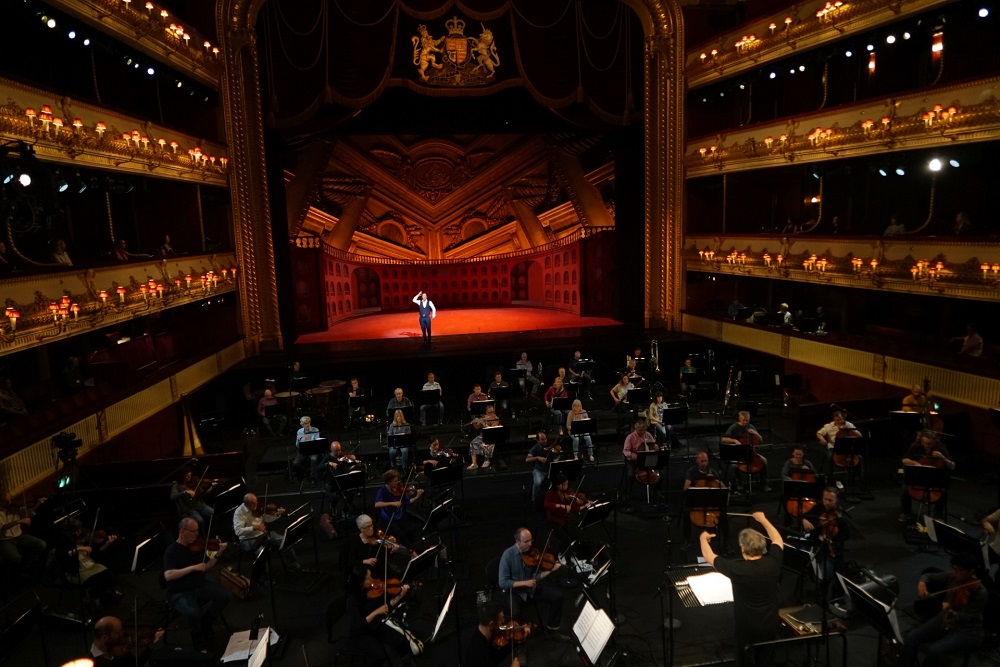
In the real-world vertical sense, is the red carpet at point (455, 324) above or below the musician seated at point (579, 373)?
above

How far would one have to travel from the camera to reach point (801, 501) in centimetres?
1017

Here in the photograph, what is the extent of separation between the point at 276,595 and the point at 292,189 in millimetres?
18553

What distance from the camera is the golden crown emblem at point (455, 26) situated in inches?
835

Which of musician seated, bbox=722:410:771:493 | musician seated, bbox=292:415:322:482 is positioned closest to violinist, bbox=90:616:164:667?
musician seated, bbox=292:415:322:482

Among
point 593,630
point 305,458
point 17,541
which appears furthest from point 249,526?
point 593,630

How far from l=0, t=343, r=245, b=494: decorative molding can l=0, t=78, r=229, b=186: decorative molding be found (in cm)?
486

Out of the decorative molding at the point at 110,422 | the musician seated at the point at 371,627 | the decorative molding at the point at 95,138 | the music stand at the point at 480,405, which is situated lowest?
the musician seated at the point at 371,627

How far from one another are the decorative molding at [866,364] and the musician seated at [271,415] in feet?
43.7

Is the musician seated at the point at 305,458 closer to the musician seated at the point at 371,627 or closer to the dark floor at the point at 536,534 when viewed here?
the dark floor at the point at 536,534

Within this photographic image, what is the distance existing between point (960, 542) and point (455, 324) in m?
20.1

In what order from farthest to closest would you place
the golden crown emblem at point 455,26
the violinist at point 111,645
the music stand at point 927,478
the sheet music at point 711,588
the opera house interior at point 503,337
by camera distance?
1. the golden crown emblem at point 455,26
2. the music stand at point 927,478
3. the opera house interior at point 503,337
4. the sheet music at point 711,588
5. the violinist at point 111,645

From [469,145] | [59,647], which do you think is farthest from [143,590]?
[469,145]

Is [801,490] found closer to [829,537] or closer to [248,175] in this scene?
[829,537]

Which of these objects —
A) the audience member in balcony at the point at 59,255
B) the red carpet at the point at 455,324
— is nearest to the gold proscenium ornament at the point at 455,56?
the red carpet at the point at 455,324
